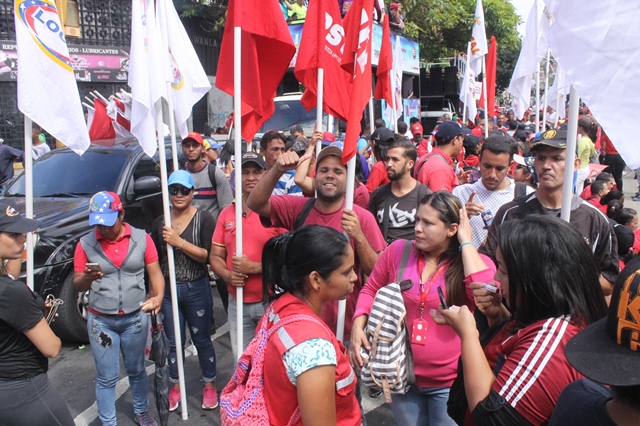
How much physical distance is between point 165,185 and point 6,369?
5.71 feet

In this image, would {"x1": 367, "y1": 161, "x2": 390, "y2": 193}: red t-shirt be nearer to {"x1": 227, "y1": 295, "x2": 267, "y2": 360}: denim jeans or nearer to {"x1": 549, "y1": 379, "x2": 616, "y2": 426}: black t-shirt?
{"x1": 227, "y1": 295, "x2": 267, "y2": 360}: denim jeans

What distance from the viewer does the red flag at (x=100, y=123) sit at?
703cm

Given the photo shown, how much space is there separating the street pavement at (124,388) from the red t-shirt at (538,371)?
105 inches

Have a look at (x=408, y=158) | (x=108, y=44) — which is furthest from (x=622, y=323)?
(x=108, y=44)

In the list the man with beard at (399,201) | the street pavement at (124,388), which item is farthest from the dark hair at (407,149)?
the street pavement at (124,388)

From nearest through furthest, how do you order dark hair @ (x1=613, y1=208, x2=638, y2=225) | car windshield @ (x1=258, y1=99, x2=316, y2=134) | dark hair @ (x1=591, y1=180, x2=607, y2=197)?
dark hair @ (x1=613, y1=208, x2=638, y2=225) → dark hair @ (x1=591, y1=180, x2=607, y2=197) → car windshield @ (x1=258, y1=99, x2=316, y2=134)

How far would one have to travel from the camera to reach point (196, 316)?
4.18m

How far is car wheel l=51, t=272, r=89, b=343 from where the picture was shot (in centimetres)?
504

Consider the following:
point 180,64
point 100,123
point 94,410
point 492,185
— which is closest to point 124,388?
point 94,410

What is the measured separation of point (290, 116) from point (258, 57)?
810 centimetres

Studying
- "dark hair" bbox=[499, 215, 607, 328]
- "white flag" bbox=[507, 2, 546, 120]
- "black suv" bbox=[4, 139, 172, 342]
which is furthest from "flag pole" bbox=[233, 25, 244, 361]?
"white flag" bbox=[507, 2, 546, 120]

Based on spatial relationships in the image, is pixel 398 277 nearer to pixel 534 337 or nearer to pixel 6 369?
pixel 534 337

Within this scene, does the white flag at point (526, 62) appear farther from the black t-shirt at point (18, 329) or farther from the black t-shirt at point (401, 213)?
the black t-shirt at point (18, 329)

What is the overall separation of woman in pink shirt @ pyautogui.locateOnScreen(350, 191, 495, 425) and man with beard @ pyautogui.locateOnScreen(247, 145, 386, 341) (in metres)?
0.48
